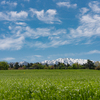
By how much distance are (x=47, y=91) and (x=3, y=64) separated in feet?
320

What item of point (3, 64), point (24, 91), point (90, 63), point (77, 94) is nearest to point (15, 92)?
point (24, 91)

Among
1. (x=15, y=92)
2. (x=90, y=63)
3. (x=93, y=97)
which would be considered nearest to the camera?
(x=93, y=97)

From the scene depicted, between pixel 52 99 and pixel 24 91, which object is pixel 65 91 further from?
pixel 24 91

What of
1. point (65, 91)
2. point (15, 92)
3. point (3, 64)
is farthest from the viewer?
point (3, 64)

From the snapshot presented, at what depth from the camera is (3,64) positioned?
96.8 m

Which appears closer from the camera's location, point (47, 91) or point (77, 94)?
point (77, 94)

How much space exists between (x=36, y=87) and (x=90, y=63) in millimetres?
112076

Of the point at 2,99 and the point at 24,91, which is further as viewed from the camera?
the point at 24,91

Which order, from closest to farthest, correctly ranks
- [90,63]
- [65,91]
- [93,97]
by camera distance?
1. [93,97]
2. [65,91]
3. [90,63]

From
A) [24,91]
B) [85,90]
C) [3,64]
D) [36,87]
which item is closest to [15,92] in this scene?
[24,91]

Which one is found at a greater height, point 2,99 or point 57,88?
point 57,88

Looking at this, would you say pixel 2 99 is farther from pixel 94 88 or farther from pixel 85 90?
pixel 94 88

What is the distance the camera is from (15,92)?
7.98m

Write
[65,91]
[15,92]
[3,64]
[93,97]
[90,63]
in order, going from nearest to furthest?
[93,97] < [65,91] < [15,92] < [3,64] < [90,63]
